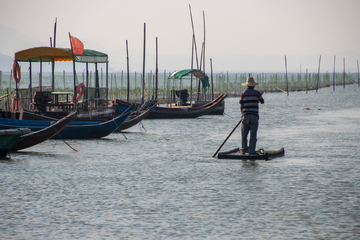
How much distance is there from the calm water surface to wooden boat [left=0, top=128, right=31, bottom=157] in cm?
32

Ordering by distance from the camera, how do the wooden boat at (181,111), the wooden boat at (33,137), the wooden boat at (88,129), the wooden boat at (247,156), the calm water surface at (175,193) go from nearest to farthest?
1. the calm water surface at (175,193)
2. the wooden boat at (247,156)
3. the wooden boat at (33,137)
4. the wooden boat at (88,129)
5. the wooden boat at (181,111)

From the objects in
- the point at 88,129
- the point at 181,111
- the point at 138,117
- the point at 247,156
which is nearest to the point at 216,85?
the point at 181,111

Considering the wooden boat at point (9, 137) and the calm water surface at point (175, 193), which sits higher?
the wooden boat at point (9, 137)

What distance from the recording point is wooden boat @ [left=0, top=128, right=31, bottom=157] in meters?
10.4

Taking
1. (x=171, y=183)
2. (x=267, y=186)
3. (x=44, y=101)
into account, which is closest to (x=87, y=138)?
(x=44, y=101)

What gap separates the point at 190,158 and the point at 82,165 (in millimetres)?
2565

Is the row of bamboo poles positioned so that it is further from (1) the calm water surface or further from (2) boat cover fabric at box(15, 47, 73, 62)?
(1) the calm water surface

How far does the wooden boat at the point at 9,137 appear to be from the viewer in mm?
10359

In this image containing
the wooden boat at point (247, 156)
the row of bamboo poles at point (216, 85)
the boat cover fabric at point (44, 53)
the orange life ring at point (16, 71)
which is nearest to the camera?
the wooden boat at point (247, 156)

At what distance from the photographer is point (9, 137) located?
413 inches

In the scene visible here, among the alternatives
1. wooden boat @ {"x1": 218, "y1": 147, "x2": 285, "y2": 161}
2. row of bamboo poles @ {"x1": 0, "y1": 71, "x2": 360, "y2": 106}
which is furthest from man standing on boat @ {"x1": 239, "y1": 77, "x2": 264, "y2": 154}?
row of bamboo poles @ {"x1": 0, "y1": 71, "x2": 360, "y2": 106}

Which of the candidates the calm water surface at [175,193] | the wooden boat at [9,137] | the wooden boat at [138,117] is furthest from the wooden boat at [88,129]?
the wooden boat at [9,137]

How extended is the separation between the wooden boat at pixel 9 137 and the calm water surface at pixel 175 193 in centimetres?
32

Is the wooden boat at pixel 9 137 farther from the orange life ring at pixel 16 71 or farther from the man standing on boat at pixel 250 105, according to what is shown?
the orange life ring at pixel 16 71
